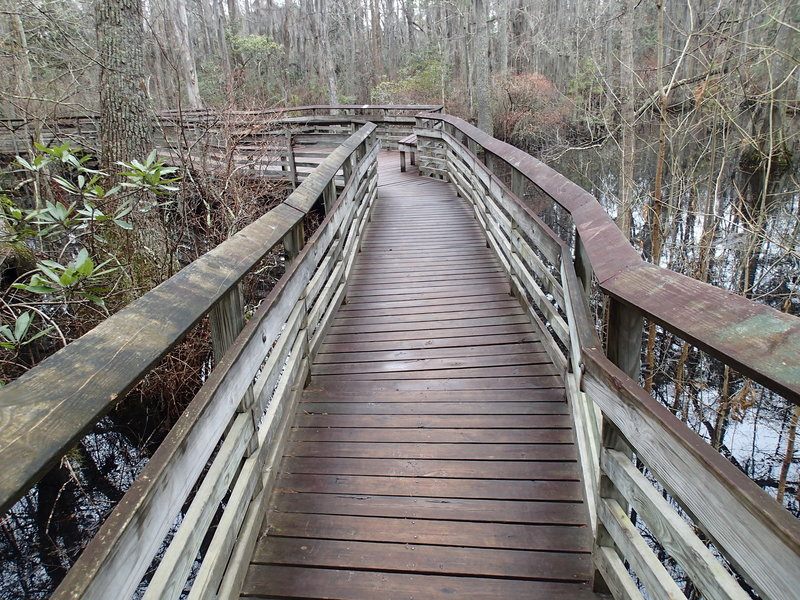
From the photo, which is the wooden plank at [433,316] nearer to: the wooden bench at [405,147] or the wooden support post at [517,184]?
the wooden support post at [517,184]

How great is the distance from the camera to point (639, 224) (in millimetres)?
13312

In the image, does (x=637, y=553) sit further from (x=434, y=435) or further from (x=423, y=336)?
(x=423, y=336)

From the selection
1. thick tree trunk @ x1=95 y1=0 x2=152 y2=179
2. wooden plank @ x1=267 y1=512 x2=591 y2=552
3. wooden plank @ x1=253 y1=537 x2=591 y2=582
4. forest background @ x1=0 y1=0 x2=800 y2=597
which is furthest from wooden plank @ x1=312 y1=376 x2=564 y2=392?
thick tree trunk @ x1=95 y1=0 x2=152 y2=179

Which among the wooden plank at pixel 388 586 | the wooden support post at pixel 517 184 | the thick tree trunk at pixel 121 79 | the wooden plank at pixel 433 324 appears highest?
the thick tree trunk at pixel 121 79

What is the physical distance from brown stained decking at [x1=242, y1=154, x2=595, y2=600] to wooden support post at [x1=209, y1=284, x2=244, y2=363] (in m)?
0.88

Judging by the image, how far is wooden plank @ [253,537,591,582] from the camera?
2.21 m

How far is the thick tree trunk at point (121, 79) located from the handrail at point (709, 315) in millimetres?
5811

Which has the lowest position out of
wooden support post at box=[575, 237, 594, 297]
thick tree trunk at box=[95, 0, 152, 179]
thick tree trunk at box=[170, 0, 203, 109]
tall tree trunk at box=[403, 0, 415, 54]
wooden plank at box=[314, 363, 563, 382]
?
wooden plank at box=[314, 363, 563, 382]

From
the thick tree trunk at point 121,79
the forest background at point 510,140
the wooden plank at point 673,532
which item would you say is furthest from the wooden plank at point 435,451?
the thick tree trunk at point 121,79

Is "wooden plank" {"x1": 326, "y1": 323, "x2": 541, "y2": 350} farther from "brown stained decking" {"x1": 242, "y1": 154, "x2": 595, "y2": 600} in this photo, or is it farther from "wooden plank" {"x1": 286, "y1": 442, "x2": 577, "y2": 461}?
"wooden plank" {"x1": 286, "y1": 442, "x2": 577, "y2": 461}

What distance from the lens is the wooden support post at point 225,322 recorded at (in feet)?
7.23

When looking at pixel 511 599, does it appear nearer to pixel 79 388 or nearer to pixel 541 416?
pixel 541 416

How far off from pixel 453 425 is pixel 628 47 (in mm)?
12253

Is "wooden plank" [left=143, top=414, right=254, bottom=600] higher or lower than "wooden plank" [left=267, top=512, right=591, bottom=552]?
higher
